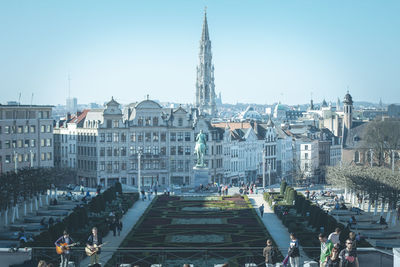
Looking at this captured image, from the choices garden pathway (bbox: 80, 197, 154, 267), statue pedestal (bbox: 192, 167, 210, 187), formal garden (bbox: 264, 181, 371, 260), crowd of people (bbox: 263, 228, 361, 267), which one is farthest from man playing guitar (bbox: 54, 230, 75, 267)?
statue pedestal (bbox: 192, 167, 210, 187)

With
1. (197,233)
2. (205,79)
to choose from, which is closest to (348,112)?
(205,79)

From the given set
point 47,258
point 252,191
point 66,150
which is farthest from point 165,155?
point 47,258

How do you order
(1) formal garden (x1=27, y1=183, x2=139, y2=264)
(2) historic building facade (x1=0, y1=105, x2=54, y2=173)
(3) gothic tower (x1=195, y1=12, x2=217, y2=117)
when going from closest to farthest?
(1) formal garden (x1=27, y1=183, x2=139, y2=264), (2) historic building facade (x1=0, y1=105, x2=54, y2=173), (3) gothic tower (x1=195, y1=12, x2=217, y2=117)

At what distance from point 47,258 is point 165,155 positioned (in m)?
80.0

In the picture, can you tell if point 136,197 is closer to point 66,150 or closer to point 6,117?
point 6,117

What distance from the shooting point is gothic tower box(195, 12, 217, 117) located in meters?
188

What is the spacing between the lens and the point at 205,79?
7618 inches

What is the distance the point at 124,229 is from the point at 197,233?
6.57 metres

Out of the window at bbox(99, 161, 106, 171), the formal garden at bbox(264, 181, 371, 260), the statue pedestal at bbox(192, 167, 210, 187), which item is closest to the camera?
the formal garden at bbox(264, 181, 371, 260)

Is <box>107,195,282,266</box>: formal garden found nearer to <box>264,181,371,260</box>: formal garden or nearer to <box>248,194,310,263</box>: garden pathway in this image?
<box>248,194,310,263</box>: garden pathway

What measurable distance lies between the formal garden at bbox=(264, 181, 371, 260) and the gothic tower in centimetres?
10622

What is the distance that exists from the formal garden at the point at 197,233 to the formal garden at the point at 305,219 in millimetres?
2339

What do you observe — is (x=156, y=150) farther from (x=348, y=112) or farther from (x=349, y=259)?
(x=349, y=259)

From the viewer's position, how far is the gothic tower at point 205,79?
188000 millimetres
